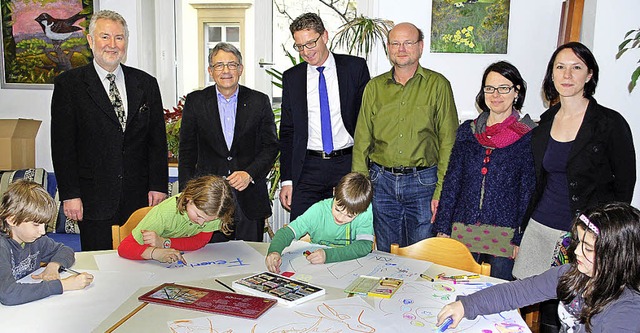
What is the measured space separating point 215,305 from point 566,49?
1.72 meters

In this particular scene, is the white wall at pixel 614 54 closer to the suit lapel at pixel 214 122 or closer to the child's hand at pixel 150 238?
the suit lapel at pixel 214 122

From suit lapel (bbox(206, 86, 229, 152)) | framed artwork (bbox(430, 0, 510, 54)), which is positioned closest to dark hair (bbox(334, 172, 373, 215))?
suit lapel (bbox(206, 86, 229, 152))

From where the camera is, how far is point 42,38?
441 centimetres

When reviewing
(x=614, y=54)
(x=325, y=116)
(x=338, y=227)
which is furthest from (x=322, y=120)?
(x=614, y=54)

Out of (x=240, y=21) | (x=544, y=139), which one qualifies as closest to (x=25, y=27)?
(x=240, y=21)

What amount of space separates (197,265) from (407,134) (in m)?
1.20

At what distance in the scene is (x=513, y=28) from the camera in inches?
158

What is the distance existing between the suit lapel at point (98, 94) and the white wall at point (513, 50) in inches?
85.0

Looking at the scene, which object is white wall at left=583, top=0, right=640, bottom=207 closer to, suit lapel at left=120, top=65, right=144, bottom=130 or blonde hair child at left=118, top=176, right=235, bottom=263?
blonde hair child at left=118, top=176, right=235, bottom=263

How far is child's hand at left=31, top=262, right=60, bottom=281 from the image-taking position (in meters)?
1.94

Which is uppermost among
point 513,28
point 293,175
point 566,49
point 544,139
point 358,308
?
point 513,28

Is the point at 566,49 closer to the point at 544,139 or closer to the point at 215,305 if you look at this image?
the point at 544,139

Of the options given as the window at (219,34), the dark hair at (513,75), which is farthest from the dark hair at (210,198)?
the window at (219,34)

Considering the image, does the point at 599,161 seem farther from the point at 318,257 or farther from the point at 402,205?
the point at 318,257
